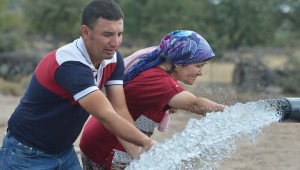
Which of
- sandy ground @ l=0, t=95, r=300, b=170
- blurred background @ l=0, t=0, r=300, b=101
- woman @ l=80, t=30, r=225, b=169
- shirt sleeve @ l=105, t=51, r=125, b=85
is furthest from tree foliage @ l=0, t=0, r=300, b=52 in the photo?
shirt sleeve @ l=105, t=51, r=125, b=85

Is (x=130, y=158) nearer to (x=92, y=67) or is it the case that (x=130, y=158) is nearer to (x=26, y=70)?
(x=92, y=67)

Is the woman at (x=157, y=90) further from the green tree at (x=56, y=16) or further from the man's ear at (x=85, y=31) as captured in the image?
the green tree at (x=56, y=16)

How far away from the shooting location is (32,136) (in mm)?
2789

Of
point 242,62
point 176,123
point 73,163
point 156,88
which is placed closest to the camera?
point 156,88

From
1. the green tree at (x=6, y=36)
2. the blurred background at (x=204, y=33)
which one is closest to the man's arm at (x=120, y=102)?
the blurred background at (x=204, y=33)

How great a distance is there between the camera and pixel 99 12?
2494 mm

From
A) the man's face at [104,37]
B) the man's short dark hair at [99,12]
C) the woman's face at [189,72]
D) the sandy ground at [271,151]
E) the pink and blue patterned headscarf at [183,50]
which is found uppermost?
the man's short dark hair at [99,12]

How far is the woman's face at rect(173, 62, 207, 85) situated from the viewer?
2.88 metres

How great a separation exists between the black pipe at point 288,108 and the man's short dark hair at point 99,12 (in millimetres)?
885

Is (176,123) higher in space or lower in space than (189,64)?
lower

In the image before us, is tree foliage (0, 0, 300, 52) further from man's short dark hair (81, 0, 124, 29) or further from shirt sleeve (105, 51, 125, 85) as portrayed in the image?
man's short dark hair (81, 0, 124, 29)

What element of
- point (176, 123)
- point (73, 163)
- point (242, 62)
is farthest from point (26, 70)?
point (73, 163)

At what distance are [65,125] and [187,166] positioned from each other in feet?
2.16

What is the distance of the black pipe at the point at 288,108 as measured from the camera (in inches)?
110
